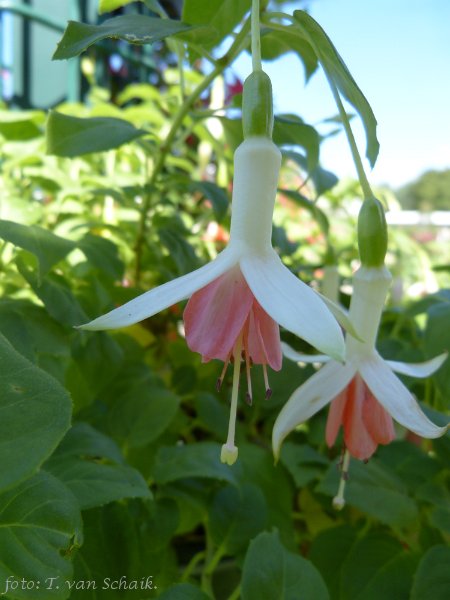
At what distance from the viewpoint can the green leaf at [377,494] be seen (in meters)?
0.38

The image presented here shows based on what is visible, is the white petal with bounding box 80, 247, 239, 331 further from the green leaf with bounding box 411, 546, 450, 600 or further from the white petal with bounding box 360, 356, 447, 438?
the green leaf with bounding box 411, 546, 450, 600

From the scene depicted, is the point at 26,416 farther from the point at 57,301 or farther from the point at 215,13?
the point at 215,13

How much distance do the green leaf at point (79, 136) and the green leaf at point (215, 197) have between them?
8 cm

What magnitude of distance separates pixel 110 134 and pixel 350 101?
0.67ft

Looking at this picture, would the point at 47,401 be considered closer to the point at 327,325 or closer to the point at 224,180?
the point at 327,325

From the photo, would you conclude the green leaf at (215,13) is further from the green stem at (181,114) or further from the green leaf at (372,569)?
the green leaf at (372,569)

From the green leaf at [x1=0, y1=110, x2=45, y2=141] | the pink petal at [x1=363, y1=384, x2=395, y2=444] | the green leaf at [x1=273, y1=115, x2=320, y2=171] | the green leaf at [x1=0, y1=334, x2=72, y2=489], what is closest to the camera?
the green leaf at [x1=0, y1=334, x2=72, y2=489]

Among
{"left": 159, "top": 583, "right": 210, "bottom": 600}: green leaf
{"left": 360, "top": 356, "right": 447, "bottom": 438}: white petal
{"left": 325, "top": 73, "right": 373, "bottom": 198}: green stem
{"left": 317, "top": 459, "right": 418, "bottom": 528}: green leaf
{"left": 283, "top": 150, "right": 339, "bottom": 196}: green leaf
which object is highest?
{"left": 325, "top": 73, "right": 373, "bottom": 198}: green stem

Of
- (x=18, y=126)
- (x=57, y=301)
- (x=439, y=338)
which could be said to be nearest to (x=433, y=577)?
(x=439, y=338)

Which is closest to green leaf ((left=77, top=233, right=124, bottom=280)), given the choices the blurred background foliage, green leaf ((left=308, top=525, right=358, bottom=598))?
the blurred background foliage

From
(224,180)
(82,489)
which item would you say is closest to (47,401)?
(82,489)

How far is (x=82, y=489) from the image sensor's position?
29 centimetres

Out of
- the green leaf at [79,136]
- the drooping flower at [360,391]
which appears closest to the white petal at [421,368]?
the drooping flower at [360,391]

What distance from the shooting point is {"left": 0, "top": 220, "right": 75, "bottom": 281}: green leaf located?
1.11 ft
